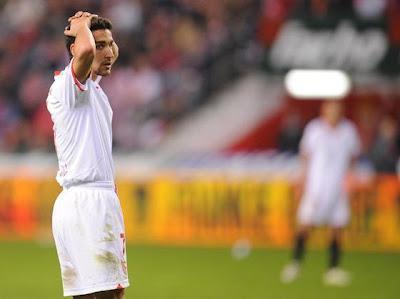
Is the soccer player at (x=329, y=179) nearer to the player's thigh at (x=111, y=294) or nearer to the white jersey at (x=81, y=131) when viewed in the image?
the player's thigh at (x=111, y=294)

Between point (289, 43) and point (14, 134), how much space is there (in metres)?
5.35

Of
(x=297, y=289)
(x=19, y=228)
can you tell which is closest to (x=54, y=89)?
(x=297, y=289)

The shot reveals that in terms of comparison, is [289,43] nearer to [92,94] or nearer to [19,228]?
[19,228]

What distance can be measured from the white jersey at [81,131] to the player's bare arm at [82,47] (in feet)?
0.37

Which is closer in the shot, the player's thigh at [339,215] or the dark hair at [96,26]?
the dark hair at [96,26]

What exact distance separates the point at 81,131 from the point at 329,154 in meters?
7.44

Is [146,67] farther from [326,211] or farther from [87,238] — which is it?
[87,238]

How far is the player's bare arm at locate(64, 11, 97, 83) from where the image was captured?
5.96m

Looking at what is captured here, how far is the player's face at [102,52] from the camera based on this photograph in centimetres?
637

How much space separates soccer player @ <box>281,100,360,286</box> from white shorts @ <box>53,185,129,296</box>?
7059 millimetres

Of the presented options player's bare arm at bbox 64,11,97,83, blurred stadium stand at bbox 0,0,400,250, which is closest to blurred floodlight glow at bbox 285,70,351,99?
blurred stadium stand at bbox 0,0,400,250

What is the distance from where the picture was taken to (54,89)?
6.27 m

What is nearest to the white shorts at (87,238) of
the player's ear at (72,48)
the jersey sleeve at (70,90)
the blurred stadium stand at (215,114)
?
the jersey sleeve at (70,90)

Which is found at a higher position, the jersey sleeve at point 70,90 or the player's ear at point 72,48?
the player's ear at point 72,48
